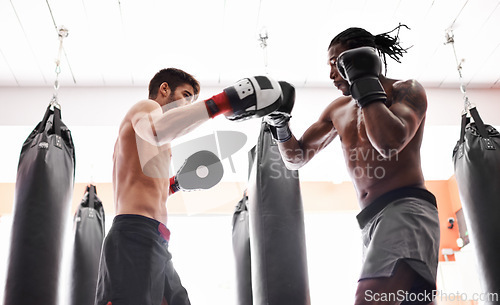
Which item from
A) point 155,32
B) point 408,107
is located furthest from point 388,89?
point 155,32

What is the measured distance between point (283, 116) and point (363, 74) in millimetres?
491

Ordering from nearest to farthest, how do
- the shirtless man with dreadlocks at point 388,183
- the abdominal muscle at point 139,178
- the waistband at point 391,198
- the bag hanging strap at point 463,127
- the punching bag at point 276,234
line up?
the shirtless man with dreadlocks at point 388,183 → the waistband at point 391,198 → the abdominal muscle at point 139,178 → the punching bag at point 276,234 → the bag hanging strap at point 463,127

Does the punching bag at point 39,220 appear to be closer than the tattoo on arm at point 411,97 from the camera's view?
No

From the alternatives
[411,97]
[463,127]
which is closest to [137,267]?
[411,97]

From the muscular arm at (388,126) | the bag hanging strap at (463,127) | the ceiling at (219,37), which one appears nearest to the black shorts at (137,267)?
the muscular arm at (388,126)

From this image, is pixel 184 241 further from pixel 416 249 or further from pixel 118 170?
pixel 416 249

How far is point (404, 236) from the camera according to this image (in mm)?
1606

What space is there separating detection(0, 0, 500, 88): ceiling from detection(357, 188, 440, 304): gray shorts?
5.42 ft

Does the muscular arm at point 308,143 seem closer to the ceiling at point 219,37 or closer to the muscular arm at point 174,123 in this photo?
the muscular arm at point 174,123

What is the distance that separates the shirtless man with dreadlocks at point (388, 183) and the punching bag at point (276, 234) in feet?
1.75

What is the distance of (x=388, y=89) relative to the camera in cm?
195

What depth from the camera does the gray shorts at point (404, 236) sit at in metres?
1.58

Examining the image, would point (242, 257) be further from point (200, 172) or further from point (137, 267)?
point (137, 267)

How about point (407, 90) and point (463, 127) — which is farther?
point (463, 127)
